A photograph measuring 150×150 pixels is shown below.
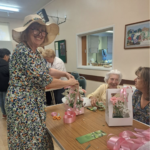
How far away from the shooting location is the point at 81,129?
1.04 m

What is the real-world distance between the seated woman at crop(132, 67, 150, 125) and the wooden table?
221mm

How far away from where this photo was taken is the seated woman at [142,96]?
3.99 ft

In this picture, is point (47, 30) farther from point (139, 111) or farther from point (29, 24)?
point (139, 111)

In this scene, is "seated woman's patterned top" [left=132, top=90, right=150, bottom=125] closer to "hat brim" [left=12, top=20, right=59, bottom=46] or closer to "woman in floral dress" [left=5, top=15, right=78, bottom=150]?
"woman in floral dress" [left=5, top=15, right=78, bottom=150]

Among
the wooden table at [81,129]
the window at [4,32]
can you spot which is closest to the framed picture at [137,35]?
the wooden table at [81,129]

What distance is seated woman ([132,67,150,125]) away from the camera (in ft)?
3.99

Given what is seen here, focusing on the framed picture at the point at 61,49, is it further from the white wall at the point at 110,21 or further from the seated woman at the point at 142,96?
the seated woman at the point at 142,96

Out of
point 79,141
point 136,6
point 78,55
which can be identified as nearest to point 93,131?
point 79,141

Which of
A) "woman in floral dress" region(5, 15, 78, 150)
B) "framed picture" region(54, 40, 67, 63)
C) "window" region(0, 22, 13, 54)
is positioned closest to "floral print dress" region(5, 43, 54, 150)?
"woman in floral dress" region(5, 15, 78, 150)

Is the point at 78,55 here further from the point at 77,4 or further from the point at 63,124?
the point at 63,124

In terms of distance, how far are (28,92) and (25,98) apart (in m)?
0.05

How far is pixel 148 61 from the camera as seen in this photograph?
7.19 ft

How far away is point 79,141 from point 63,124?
284 millimetres

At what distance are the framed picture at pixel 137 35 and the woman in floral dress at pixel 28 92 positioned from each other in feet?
6.01
